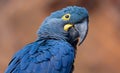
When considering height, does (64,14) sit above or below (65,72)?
above

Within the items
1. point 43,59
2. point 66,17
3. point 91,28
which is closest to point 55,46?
point 43,59

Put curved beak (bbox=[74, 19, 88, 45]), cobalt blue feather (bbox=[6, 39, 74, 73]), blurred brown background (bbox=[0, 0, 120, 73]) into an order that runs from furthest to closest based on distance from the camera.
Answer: blurred brown background (bbox=[0, 0, 120, 73]) < curved beak (bbox=[74, 19, 88, 45]) < cobalt blue feather (bbox=[6, 39, 74, 73])

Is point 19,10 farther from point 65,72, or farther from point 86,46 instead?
point 65,72

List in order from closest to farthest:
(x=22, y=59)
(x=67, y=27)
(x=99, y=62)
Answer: (x=22, y=59) < (x=67, y=27) < (x=99, y=62)

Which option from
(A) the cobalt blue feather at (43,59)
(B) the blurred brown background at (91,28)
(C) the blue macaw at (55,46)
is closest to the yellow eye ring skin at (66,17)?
(C) the blue macaw at (55,46)

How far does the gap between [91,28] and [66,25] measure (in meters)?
2.54

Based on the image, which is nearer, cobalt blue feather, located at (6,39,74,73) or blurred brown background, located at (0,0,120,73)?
cobalt blue feather, located at (6,39,74,73)

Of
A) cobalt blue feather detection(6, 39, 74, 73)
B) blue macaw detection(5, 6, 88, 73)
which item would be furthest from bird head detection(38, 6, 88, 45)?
cobalt blue feather detection(6, 39, 74, 73)

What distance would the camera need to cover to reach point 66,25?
3.60 m

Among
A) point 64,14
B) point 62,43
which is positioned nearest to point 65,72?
point 62,43

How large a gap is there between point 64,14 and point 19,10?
2.52 metres

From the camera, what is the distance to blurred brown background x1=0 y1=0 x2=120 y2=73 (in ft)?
19.7

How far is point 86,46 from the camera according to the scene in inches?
239

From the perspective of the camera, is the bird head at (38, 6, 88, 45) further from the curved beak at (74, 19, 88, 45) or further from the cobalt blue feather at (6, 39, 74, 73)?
the cobalt blue feather at (6, 39, 74, 73)
